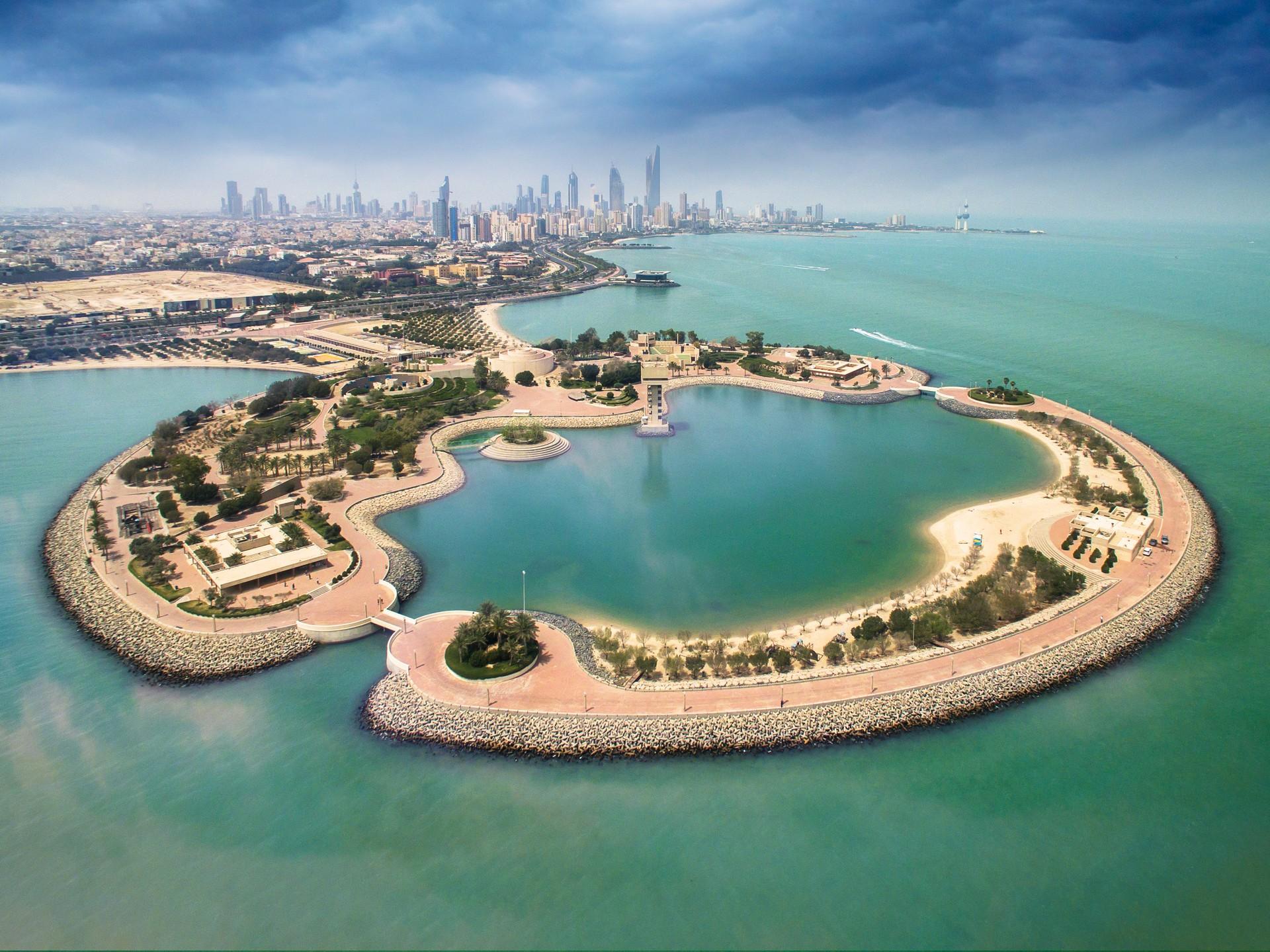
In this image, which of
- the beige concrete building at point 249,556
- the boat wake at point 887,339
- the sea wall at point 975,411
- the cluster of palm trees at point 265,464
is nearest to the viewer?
the beige concrete building at point 249,556

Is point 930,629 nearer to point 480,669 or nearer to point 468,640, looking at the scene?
point 480,669

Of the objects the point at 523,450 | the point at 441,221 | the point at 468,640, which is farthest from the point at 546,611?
the point at 441,221

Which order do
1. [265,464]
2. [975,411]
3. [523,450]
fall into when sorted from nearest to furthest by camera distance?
[265,464] → [523,450] → [975,411]

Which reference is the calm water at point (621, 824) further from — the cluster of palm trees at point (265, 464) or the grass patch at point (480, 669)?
the cluster of palm trees at point (265, 464)

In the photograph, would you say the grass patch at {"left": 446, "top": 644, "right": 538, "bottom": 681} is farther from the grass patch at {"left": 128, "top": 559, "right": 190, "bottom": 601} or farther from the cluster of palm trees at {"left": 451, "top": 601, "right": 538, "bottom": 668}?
the grass patch at {"left": 128, "top": 559, "right": 190, "bottom": 601}

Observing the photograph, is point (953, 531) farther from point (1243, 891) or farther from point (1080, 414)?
point (1080, 414)

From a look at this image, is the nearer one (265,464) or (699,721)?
(699,721)

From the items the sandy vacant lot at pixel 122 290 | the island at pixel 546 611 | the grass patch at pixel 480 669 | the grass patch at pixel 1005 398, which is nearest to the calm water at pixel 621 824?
the island at pixel 546 611
